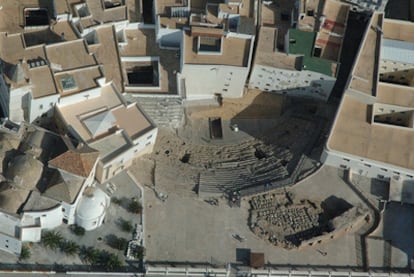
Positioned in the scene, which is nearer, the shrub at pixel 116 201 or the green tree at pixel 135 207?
the green tree at pixel 135 207

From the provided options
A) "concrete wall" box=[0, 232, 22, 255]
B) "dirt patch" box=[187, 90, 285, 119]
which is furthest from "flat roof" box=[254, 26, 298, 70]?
"concrete wall" box=[0, 232, 22, 255]

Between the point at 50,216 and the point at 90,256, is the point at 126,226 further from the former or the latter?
the point at 50,216

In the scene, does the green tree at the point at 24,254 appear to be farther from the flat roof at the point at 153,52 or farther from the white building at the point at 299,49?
the white building at the point at 299,49

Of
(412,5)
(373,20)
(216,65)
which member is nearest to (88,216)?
(216,65)

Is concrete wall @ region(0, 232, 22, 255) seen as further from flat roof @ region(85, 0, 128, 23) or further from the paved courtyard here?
flat roof @ region(85, 0, 128, 23)

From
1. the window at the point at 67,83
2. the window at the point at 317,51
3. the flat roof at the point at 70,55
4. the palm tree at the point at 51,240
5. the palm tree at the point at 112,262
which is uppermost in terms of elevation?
the flat roof at the point at 70,55

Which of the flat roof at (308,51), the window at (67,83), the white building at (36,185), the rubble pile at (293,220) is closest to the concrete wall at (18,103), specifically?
the white building at (36,185)

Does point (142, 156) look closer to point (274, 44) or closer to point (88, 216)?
point (88, 216)

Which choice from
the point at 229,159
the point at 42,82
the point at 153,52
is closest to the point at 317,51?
the point at 229,159
